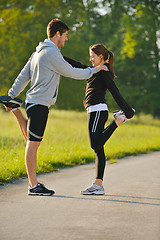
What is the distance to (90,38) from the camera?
39.8 meters

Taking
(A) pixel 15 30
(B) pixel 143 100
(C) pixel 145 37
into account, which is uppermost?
(A) pixel 15 30

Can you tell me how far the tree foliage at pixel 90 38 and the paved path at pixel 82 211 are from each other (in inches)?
694

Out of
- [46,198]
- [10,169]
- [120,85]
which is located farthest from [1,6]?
[46,198]

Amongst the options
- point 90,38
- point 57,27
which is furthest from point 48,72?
point 90,38

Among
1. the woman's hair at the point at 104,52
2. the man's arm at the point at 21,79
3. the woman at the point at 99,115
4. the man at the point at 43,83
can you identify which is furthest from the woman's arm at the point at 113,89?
the man's arm at the point at 21,79

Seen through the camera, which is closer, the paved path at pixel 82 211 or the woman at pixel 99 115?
the paved path at pixel 82 211

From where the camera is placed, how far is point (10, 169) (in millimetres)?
7535

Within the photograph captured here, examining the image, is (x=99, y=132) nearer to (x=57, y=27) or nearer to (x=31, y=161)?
(x=31, y=161)

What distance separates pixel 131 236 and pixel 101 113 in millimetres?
2294

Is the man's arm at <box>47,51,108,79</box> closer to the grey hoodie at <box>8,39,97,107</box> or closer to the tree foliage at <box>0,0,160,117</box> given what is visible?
the grey hoodie at <box>8,39,97,107</box>

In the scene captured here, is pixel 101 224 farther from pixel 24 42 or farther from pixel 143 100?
pixel 143 100

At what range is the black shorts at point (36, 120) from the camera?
567cm

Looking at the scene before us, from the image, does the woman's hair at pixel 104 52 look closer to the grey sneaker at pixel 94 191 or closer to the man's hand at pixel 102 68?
the man's hand at pixel 102 68

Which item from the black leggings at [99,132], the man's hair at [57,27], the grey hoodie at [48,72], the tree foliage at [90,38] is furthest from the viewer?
the tree foliage at [90,38]
